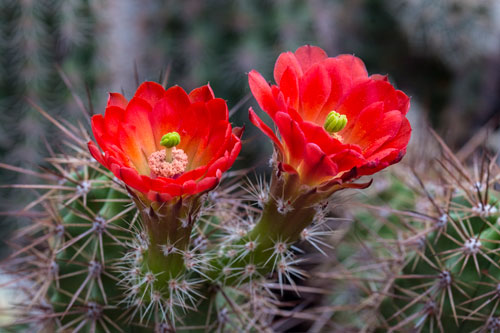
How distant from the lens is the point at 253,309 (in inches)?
45.7

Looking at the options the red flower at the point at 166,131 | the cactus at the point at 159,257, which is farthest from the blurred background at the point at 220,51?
the red flower at the point at 166,131

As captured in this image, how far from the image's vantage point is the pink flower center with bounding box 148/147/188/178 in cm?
85

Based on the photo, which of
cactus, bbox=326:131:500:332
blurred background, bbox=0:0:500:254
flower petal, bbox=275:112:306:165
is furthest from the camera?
blurred background, bbox=0:0:500:254

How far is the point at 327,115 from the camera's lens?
0.88 metres

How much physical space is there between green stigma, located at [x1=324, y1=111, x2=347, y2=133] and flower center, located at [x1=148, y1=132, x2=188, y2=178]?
230 millimetres

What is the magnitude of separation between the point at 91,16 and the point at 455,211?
1.47 m

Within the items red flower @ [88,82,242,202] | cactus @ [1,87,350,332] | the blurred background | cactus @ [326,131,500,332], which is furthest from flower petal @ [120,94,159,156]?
cactus @ [326,131,500,332]

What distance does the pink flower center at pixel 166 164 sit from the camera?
85 cm

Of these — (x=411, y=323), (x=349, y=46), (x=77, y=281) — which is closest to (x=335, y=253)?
(x=411, y=323)

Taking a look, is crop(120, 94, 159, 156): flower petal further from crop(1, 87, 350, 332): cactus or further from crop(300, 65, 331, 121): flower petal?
crop(300, 65, 331, 121): flower petal

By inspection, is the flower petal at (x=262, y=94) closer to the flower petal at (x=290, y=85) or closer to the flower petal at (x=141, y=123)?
the flower petal at (x=290, y=85)

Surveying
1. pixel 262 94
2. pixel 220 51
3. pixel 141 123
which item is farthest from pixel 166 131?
pixel 220 51

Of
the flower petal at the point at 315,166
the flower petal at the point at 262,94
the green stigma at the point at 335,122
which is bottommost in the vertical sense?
the flower petal at the point at 315,166

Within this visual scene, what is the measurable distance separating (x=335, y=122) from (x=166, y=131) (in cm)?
27
